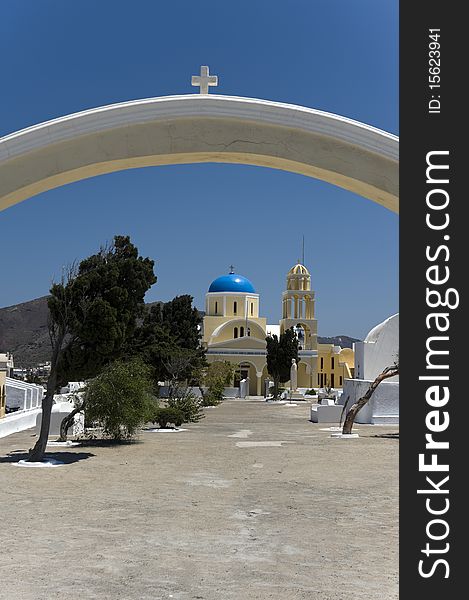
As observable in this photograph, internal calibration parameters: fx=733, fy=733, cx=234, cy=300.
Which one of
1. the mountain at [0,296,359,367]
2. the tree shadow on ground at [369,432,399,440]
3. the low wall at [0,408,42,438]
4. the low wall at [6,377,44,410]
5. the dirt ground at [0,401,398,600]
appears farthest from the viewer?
the mountain at [0,296,359,367]

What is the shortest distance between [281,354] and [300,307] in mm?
10314

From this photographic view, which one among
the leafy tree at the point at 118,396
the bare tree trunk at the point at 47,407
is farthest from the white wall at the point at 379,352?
the bare tree trunk at the point at 47,407

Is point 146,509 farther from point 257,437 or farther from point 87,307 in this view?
point 257,437

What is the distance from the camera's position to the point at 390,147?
4535 mm

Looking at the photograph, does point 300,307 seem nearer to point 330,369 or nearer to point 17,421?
point 330,369

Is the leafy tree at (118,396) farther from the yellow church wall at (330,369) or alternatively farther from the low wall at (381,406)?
the yellow church wall at (330,369)

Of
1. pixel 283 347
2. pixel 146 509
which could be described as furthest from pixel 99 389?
pixel 283 347

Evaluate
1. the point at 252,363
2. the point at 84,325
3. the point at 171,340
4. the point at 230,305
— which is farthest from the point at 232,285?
the point at 84,325

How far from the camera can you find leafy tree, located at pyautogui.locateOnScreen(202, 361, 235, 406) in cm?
4002

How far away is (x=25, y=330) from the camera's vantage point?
116812mm

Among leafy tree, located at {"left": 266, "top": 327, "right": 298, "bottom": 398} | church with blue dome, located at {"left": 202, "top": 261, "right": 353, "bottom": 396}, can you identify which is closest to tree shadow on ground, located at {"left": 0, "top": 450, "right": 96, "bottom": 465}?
leafy tree, located at {"left": 266, "top": 327, "right": 298, "bottom": 398}

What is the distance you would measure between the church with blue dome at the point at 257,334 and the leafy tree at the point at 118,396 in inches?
1381

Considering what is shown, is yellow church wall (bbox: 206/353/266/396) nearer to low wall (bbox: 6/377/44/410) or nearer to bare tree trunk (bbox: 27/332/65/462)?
low wall (bbox: 6/377/44/410)

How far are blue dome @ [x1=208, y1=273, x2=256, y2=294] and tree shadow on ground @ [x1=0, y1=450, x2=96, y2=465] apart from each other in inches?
1821
